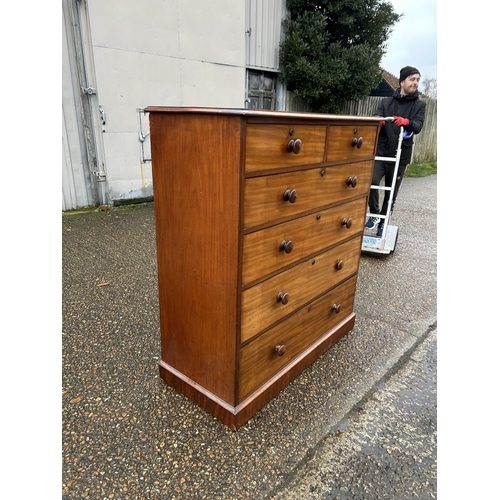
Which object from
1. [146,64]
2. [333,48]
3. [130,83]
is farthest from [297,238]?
[333,48]

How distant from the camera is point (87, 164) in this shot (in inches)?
200

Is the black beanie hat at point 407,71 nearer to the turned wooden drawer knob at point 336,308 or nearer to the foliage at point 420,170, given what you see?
the turned wooden drawer knob at point 336,308

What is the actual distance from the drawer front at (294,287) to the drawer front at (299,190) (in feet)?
1.05

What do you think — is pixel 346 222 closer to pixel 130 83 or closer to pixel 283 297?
pixel 283 297

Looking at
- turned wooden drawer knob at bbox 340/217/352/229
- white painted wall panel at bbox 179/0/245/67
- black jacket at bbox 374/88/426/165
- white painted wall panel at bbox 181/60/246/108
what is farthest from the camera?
white painted wall panel at bbox 181/60/246/108

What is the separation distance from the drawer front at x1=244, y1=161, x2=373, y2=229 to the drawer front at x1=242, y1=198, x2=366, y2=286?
57mm

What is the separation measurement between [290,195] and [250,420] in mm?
1151

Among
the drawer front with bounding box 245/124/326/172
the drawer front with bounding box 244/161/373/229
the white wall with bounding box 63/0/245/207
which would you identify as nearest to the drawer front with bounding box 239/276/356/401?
the drawer front with bounding box 244/161/373/229

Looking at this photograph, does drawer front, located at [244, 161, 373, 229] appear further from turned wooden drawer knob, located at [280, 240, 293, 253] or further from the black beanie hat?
the black beanie hat

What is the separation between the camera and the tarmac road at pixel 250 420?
1580mm

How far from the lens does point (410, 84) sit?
3.81 m

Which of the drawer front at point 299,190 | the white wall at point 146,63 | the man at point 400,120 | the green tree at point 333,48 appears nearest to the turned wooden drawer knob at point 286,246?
the drawer front at point 299,190

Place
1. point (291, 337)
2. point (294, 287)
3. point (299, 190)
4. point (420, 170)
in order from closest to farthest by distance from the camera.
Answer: point (299, 190) → point (294, 287) → point (291, 337) → point (420, 170)

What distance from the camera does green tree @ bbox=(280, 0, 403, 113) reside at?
282 inches
